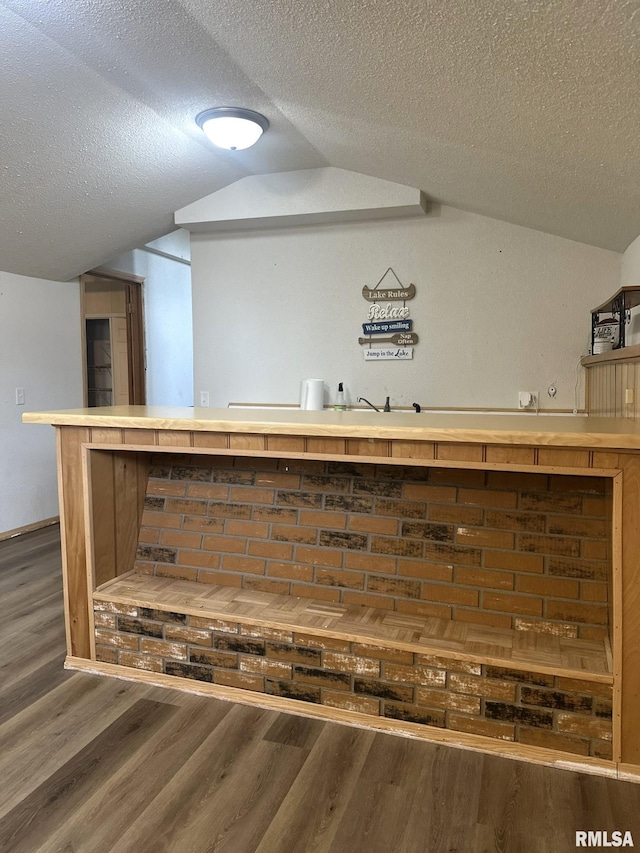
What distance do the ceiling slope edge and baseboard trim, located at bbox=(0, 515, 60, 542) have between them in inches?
92.0

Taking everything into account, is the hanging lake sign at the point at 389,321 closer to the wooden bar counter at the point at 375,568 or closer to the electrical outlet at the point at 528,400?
the electrical outlet at the point at 528,400

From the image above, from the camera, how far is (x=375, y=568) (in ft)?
6.61

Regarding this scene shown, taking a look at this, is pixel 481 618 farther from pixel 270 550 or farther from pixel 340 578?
pixel 270 550

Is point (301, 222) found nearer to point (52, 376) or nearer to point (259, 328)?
point (259, 328)

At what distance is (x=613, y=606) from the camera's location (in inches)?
63.1

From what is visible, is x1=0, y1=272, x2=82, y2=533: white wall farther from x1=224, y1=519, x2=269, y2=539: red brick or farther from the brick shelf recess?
x1=224, y1=519, x2=269, y2=539: red brick

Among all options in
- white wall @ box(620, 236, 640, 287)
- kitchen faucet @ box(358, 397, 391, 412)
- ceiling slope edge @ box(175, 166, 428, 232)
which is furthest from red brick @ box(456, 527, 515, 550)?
ceiling slope edge @ box(175, 166, 428, 232)

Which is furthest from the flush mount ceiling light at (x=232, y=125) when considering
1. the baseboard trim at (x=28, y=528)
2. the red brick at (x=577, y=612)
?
the baseboard trim at (x=28, y=528)

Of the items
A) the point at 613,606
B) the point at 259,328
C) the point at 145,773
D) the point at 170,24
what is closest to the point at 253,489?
the point at 145,773

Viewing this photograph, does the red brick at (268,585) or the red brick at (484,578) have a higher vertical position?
the red brick at (484,578)

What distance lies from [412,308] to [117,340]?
119 inches

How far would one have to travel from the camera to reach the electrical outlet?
3.65 meters

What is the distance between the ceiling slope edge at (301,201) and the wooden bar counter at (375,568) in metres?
1.89

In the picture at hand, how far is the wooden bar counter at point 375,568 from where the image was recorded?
163cm
